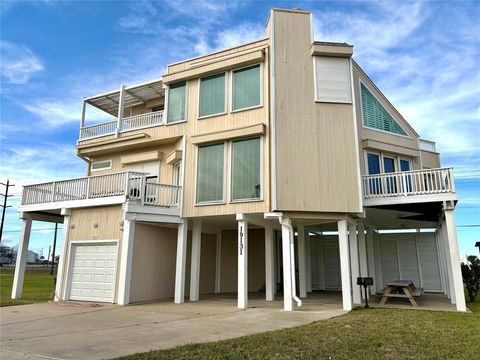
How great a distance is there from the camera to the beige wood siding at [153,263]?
12758mm

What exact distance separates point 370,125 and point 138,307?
37.8ft

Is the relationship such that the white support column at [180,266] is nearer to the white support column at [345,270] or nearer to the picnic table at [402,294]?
the white support column at [345,270]

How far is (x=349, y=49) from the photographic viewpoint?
12688 mm

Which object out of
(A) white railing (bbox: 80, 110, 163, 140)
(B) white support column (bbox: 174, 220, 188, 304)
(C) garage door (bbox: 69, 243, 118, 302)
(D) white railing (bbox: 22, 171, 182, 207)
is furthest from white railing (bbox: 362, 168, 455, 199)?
(C) garage door (bbox: 69, 243, 118, 302)

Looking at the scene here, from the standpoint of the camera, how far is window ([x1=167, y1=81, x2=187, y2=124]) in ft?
48.1

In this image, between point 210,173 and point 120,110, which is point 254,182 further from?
point 120,110

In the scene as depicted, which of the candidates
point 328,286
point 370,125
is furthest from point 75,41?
point 328,286

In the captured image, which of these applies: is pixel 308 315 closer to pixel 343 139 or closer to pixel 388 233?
pixel 343 139

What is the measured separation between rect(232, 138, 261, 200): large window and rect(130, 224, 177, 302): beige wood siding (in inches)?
142

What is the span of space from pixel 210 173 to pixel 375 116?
7668 mm

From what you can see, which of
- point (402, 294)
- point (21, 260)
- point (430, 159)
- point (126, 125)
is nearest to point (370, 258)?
point (402, 294)

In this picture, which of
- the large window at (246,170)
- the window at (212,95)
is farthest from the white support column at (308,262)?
the window at (212,95)

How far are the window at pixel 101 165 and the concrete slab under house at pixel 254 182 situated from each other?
0.86 ft

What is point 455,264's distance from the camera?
419 inches
